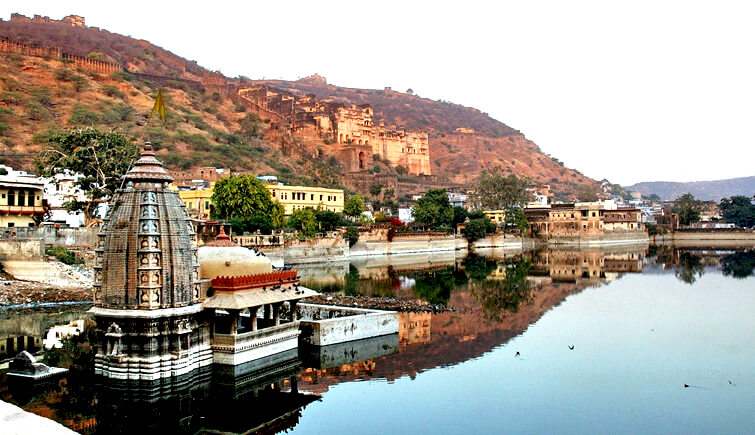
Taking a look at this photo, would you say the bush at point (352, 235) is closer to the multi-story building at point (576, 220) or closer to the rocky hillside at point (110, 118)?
the rocky hillside at point (110, 118)

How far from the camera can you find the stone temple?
674 inches

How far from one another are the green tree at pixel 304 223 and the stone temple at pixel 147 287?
125 ft

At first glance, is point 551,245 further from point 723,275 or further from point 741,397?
point 741,397

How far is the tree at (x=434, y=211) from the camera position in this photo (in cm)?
7500

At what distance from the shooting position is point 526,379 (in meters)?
19.9

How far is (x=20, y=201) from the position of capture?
38312mm

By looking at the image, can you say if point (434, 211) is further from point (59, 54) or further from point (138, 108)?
point (59, 54)

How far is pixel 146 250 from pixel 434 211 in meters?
58.6

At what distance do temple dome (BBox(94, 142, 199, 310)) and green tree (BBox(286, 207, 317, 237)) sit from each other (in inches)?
1498

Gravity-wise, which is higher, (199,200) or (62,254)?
(199,200)

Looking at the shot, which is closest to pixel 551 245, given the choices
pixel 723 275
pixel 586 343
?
pixel 723 275

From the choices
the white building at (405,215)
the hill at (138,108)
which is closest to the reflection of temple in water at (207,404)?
the hill at (138,108)

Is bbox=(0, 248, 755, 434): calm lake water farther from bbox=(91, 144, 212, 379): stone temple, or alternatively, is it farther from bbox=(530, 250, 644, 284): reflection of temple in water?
bbox=(530, 250, 644, 284): reflection of temple in water

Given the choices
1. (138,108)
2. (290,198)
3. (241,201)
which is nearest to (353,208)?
(290,198)
